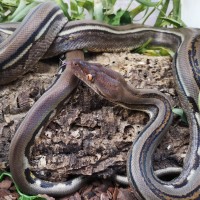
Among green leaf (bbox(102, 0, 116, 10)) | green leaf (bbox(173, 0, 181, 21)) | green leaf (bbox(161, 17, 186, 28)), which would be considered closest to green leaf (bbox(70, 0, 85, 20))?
green leaf (bbox(102, 0, 116, 10))

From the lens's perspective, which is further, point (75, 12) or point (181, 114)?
point (75, 12)

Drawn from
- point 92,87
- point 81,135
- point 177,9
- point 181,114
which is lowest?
point 81,135

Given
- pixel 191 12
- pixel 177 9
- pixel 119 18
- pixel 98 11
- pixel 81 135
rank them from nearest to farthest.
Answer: pixel 81 135, pixel 98 11, pixel 119 18, pixel 177 9, pixel 191 12

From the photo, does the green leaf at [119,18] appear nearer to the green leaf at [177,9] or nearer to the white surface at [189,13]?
the white surface at [189,13]

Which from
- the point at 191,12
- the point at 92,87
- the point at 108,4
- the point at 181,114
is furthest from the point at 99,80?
the point at 191,12

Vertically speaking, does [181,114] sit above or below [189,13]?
below

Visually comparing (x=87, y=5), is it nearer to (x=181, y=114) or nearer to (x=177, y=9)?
(x=177, y=9)

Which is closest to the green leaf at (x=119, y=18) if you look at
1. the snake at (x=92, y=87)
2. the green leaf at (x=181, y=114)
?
the snake at (x=92, y=87)
